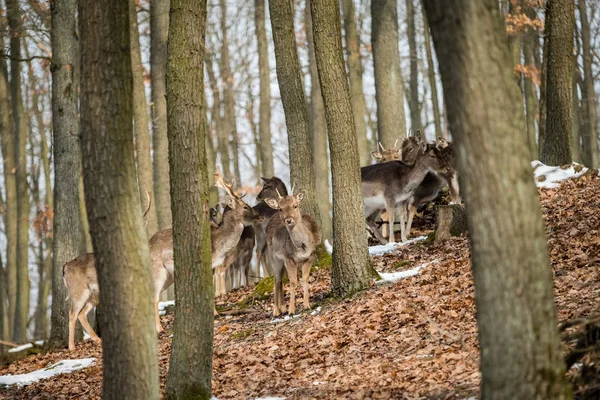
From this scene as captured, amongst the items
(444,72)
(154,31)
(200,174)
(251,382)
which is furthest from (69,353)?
(444,72)

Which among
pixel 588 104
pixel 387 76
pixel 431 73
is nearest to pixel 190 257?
pixel 387 76

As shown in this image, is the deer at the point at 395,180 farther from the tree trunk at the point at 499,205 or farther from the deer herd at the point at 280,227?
the tree trunk at the point at 499,205

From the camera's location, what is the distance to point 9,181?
27.4 meters

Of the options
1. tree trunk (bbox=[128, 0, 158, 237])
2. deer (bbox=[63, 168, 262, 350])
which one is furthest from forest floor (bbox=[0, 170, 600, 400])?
tree trunk (bbox=[128, 0, 158, 237])

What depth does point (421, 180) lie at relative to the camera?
688 inches

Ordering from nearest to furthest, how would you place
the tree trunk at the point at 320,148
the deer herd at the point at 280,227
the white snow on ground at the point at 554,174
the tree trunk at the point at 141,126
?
the deer herd at the point at 280,227 → the white snow on ground at the point at 554,174 → the tree trunk at the point at 141,126 → the tree trunk at the point at 320,148

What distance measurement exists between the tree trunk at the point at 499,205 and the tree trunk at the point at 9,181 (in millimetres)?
23282

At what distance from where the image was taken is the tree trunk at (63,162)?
15750 mm

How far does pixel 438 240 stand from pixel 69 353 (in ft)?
21.4

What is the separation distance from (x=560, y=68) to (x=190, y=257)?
1027 centimetres

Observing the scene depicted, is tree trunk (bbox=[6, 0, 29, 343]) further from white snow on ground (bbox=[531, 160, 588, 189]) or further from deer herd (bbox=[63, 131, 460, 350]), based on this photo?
white snow on ground (bbox=[531, 160, 588, 189])

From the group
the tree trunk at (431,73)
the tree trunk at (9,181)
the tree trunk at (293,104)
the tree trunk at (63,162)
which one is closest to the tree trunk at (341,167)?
the tree trunk at (293,104)

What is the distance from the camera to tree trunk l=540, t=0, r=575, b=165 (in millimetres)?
16219

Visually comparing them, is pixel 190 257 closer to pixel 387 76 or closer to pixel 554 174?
pixel 554 174
